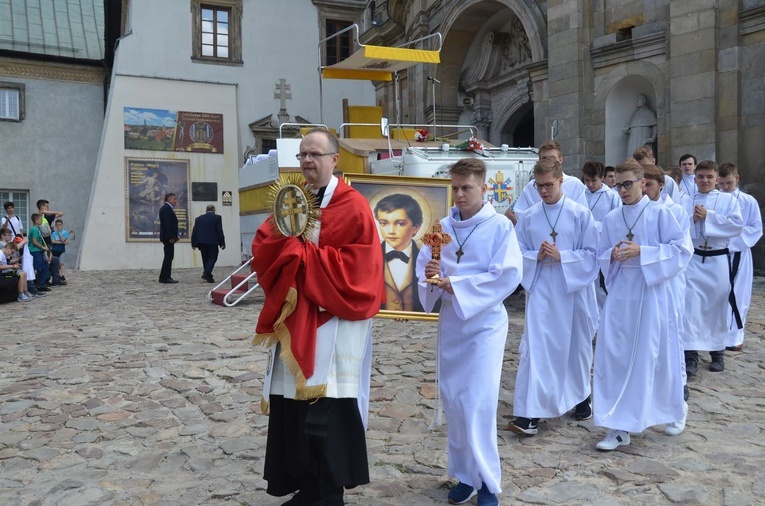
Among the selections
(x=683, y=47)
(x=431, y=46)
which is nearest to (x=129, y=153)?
(x=431, y=46)

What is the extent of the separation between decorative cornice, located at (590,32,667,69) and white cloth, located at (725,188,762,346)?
6824 mm

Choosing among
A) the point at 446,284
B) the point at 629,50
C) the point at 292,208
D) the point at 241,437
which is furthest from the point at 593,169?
the point at 629,50

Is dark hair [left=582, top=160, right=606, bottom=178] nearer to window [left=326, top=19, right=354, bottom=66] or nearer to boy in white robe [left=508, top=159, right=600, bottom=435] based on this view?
boy in white robe [left=508, top=159, right=600, bottom=435]

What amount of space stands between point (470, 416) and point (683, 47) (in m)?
11.3

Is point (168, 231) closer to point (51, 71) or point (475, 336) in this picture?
point (475, 336)

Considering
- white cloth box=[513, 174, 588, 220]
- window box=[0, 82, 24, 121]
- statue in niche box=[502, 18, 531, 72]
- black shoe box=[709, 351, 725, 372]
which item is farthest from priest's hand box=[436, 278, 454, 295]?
window box=[0, 82, 24, 121]

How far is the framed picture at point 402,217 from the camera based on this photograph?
8.62 metres

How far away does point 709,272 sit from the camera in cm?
734

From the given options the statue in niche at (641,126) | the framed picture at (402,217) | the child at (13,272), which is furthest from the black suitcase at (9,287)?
the statue in niche at (641,126)

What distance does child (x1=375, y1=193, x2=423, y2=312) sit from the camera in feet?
28.2

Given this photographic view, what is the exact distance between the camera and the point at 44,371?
23.7 feet

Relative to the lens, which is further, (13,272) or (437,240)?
(13,272)

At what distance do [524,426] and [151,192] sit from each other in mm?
20928

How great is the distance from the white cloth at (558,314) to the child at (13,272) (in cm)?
1073
